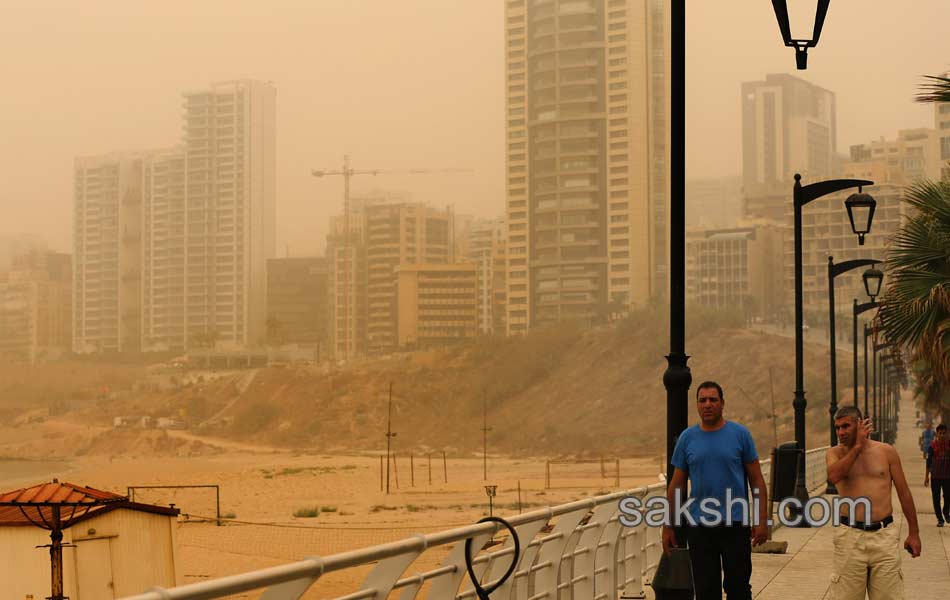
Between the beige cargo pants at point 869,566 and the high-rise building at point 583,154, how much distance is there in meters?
151

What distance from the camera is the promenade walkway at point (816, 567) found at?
36.3ft

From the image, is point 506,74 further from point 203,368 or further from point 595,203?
point 203,368

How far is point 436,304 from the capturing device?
175500 mm

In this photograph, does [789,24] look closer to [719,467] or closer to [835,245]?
[719,467]

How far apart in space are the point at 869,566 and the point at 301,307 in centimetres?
18875

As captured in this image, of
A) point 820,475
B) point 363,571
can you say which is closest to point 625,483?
point 363,571

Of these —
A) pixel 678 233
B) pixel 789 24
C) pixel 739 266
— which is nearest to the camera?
pixel 678 233

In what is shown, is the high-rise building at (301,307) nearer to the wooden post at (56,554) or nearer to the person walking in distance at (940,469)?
the wooden post at (56,554)

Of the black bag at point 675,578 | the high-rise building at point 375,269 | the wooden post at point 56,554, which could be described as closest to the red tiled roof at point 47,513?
the wooden post at point 56,554

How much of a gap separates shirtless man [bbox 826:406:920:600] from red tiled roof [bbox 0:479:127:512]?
22.2m

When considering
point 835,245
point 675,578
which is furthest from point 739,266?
point 675,578

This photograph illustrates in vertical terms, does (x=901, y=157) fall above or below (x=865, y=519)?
above

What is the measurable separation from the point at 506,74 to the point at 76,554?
15946 cm

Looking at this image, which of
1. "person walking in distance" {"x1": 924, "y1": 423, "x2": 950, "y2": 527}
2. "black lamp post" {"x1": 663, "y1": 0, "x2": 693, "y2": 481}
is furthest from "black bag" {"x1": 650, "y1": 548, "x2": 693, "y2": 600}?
"person walking in distance" {"x1": 924, "y1": 423, "x2": 950, "y2": 527}
